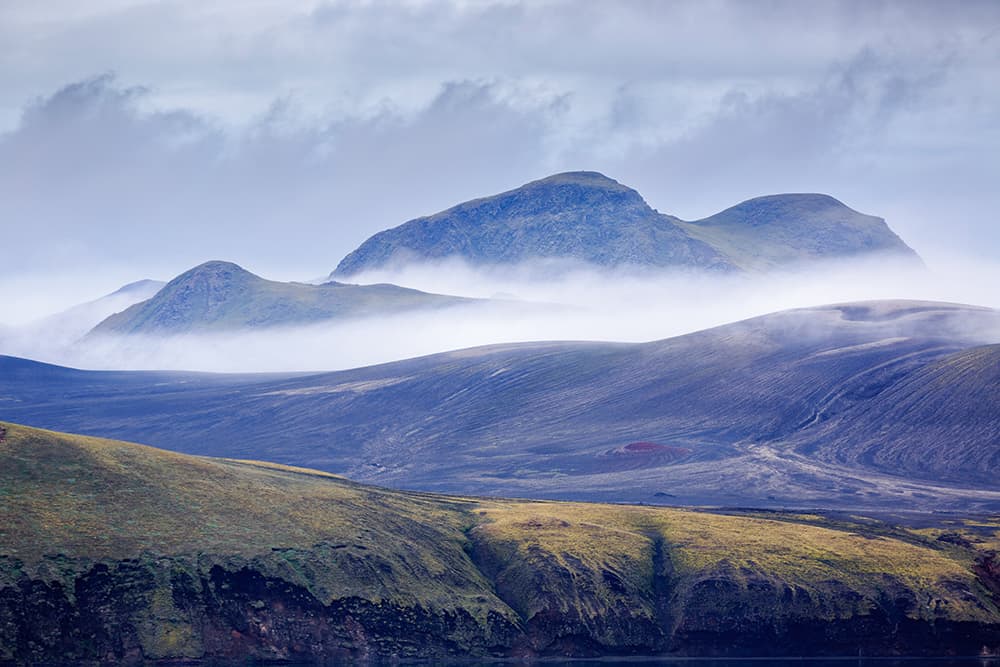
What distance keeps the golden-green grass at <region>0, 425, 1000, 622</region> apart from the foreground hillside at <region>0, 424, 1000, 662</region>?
227 millimetres

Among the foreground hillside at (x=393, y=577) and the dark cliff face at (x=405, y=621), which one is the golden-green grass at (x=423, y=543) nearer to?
the foreground hillside at (x=393, y=577)

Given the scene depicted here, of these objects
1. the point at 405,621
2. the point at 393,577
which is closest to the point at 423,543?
the point at 393,577

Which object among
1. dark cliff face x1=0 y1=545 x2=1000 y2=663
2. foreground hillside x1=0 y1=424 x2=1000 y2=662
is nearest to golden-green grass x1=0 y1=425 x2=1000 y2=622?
foreground hillside x1=0 y1=424 x2=1000 y2=662

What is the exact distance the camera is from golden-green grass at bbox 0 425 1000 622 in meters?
107

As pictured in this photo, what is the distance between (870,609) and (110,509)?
67.6 m

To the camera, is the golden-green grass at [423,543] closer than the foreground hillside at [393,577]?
→ No

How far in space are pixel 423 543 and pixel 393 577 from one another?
10.4m

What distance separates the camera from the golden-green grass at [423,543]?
107 m

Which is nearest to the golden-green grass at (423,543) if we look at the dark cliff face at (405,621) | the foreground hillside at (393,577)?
the foreground hillside at (393,577)

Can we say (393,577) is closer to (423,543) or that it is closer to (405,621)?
(405,621)

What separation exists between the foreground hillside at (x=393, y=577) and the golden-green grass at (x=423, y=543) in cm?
23

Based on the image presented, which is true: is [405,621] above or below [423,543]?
below

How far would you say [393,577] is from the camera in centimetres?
11338

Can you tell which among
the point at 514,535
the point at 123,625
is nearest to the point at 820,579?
the point at 514,535
